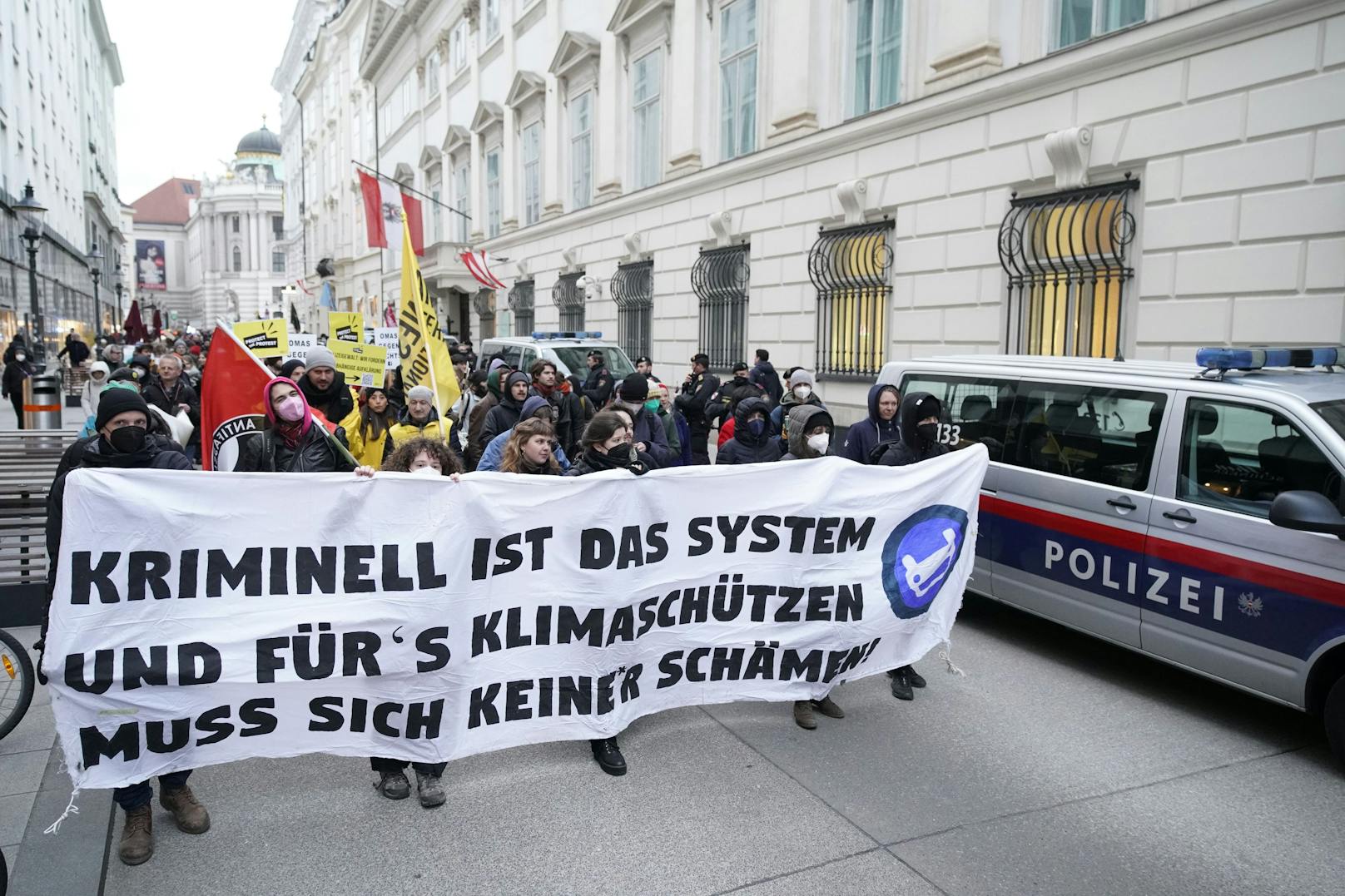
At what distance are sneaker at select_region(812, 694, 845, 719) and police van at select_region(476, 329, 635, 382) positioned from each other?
33.6ft

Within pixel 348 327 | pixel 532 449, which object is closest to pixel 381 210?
pixel 348 327

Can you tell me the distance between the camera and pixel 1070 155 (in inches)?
418

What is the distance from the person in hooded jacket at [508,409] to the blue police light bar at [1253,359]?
5235 mm

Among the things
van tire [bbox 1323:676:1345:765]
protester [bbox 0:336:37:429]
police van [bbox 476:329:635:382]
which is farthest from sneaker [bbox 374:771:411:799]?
protester [bbox 0:336:37:429]

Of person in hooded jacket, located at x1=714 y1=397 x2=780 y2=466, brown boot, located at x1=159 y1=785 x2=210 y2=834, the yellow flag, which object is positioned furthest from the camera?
the yellow flag

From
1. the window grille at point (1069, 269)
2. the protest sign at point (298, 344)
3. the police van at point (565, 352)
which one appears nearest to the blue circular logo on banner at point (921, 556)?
the window grille at point (1069, 269)

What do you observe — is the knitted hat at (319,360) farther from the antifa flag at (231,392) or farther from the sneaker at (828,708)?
the sneaker at (828,708)

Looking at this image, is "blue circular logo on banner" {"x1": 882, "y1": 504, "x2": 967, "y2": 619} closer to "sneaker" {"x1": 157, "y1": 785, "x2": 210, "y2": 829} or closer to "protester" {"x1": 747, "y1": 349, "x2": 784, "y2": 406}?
"sneaker" {"x1": 157, "y1": 785, "x2": 210, "y2": 829}

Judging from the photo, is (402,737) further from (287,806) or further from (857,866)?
(857,866)

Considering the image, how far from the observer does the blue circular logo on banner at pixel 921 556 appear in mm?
5133

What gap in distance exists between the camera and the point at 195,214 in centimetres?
12631

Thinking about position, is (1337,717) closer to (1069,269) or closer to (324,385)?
(324,385)

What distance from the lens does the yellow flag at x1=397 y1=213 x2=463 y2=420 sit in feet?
26.4

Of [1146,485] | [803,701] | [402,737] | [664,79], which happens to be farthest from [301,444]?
[664,79]
